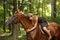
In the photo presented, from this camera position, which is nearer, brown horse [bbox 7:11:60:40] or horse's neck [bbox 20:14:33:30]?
brown horse [bbox 7:11:60:40]

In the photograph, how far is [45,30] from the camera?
8.48 metres

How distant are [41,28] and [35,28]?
1.41 feet

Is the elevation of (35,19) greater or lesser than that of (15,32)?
greater

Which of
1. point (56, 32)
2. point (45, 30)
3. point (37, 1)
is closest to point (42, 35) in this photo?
point (45, 30)

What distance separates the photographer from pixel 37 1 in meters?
18.8

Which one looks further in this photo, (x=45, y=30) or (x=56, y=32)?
(x=56, y=32)

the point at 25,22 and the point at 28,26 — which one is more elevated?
the point at 25,22

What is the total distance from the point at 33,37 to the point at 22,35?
16.0 feet

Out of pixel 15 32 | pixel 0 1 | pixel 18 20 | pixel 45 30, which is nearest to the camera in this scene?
pixel 18 20

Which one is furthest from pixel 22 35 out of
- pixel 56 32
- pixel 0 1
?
pixel 56 32

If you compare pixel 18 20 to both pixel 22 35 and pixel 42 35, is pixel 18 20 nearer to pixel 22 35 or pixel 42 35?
pixel 42 35

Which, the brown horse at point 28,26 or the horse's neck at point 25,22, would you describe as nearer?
the brown horse at point 28,26

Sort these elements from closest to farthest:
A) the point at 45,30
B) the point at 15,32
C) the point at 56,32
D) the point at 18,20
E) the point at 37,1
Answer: the point at 18,20 → the point at 45,30 → the point at 56,32 → the point at 15,32 → the point at 37,1

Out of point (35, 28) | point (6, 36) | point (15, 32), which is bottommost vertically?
point (6, 36)
